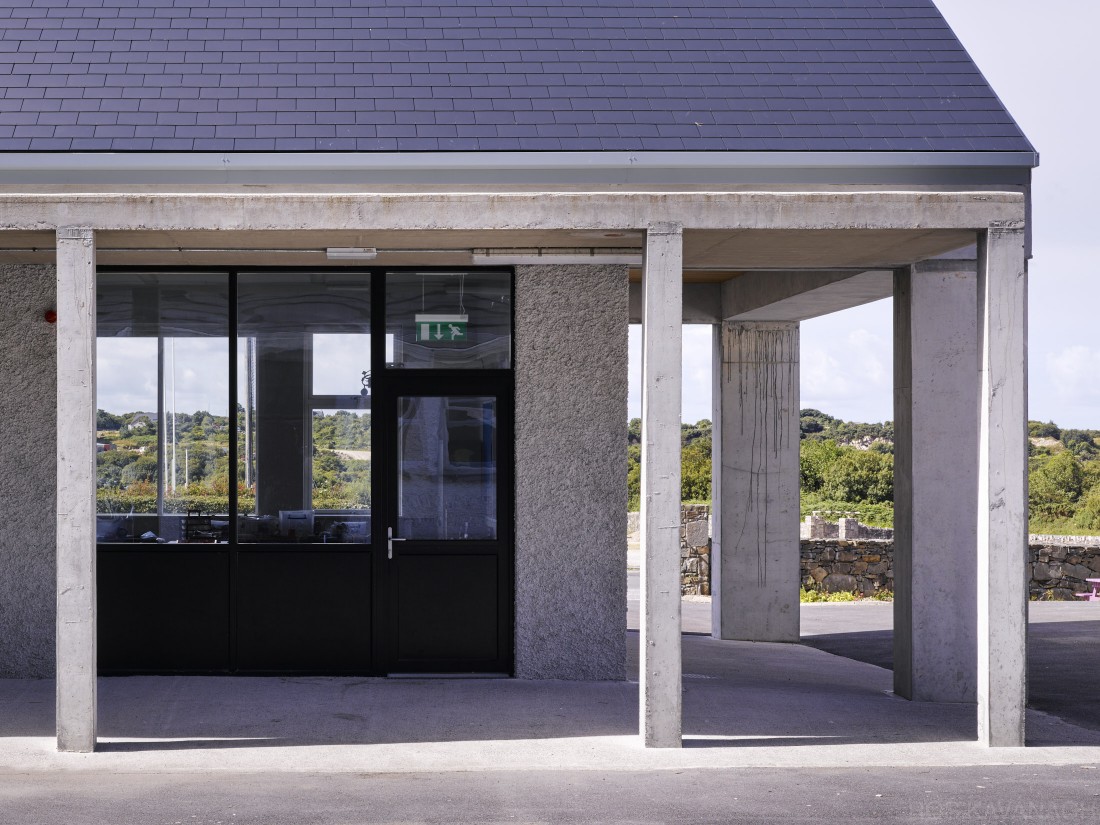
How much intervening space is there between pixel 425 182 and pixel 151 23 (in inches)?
122

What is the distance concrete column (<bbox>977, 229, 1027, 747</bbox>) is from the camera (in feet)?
25.4

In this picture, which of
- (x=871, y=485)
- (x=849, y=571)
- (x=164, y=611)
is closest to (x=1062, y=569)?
(x=849, y=571)

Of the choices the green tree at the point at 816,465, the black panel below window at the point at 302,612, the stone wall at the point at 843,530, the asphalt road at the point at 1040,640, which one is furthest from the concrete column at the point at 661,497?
the green tree at the point at 816,465

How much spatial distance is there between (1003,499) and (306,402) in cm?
549

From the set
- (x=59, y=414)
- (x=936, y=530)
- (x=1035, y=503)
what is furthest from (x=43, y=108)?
(x=1035, y=503)

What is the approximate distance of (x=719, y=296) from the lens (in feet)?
48.4

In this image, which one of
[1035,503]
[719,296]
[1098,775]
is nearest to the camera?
[1098,775]

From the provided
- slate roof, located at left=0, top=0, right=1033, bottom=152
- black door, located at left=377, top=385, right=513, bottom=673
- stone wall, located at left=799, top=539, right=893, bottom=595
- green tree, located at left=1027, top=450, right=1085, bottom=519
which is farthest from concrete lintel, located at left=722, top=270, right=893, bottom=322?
green tree, located at left=1027, top=450, right=1085, bottom=519

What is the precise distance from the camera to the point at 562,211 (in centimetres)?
776

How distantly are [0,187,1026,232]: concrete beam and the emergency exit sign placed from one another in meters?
2.43

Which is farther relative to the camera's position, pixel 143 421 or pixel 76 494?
pixel 143 421

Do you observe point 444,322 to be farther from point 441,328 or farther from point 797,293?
point 797,293

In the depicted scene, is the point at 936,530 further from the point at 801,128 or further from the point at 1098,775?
the point at 801,128

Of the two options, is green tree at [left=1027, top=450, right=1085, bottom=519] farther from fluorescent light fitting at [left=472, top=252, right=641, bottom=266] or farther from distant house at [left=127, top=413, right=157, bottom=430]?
distant house at [left=127, top=413, right=157, bottom=430]
